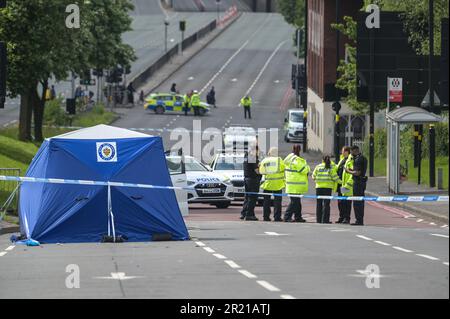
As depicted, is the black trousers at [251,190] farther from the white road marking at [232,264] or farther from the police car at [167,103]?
the police car at [167,103]

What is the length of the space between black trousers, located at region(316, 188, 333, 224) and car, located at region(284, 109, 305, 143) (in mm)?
44314

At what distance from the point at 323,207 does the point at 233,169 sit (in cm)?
917

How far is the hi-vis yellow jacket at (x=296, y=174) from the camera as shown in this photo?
30.2 meters

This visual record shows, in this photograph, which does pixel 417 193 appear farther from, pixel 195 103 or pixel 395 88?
pixel 195 103

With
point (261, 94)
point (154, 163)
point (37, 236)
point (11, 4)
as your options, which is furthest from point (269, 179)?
point (261, 94)

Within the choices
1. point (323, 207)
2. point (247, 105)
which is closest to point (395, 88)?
point (323, 207)

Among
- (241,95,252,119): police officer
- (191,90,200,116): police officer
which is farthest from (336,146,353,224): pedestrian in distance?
(191,90,200,116): police officer

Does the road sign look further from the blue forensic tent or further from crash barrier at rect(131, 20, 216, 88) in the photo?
crash barrier at rect(131, 20, 216, 88)

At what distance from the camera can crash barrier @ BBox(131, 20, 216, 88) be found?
340ft

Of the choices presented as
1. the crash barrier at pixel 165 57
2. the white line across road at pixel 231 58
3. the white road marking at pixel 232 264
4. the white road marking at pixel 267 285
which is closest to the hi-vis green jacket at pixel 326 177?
the white road marking at pixel 232 264

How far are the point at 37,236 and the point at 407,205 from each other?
1581cm

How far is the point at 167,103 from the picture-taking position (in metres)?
88.9

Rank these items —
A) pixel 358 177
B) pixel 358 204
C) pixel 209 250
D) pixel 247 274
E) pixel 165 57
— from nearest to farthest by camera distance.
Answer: pixel 247 274
pixel 209 250
pixel 358 204
pixel 358 177
pixel 165 57

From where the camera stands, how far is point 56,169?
25.0 metres
